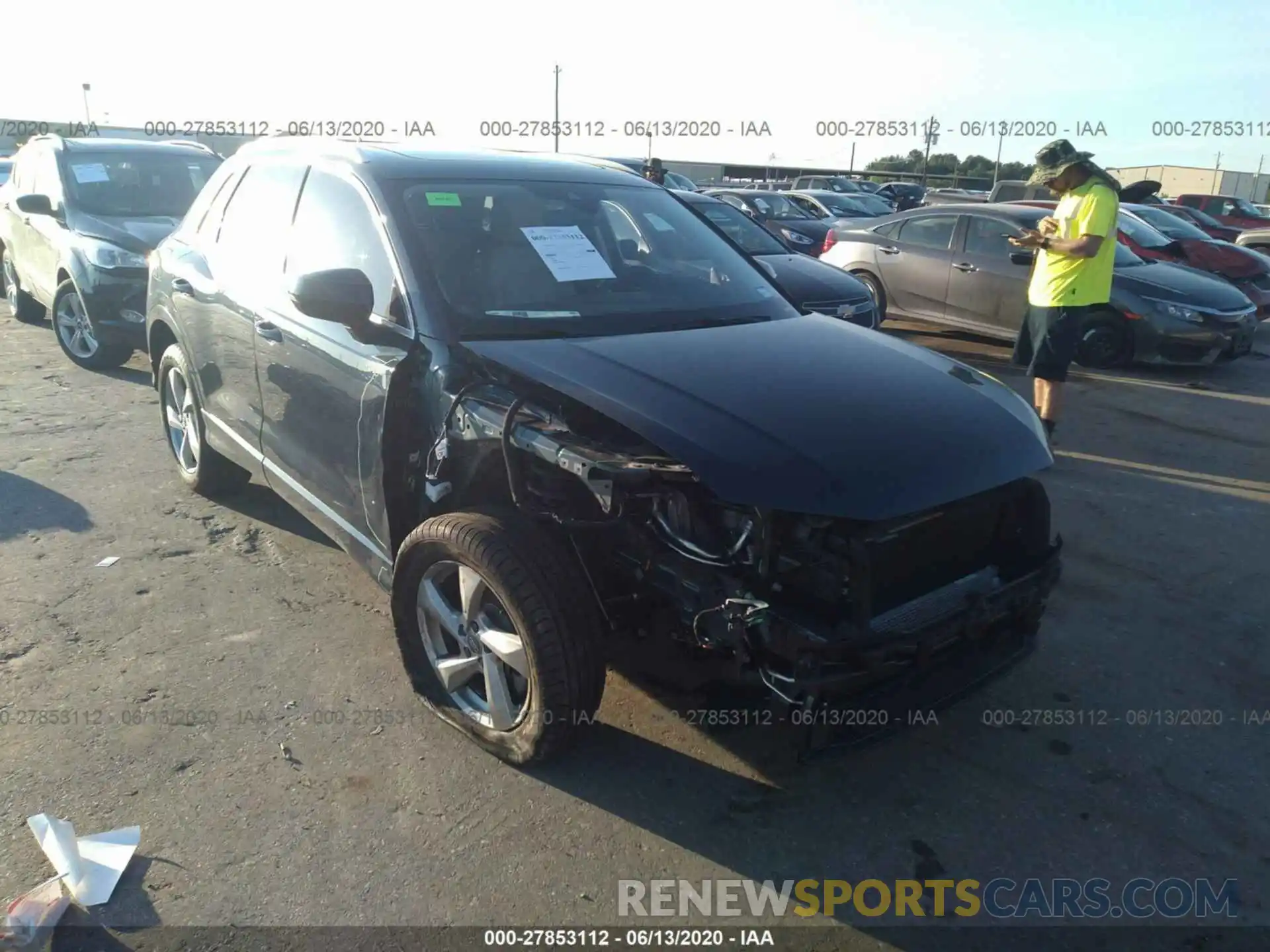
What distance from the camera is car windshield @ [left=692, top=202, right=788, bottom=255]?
8.86 m

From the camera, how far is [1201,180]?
167ft

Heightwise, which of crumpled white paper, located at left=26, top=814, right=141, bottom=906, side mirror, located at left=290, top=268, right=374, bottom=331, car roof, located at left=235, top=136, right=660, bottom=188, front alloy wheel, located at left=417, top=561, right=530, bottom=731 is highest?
car roof, located at left=235, top=136, right=660, bottom=188

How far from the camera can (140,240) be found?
7.83 m

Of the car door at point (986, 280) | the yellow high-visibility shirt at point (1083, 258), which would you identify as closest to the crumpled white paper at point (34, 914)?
the yellow high-visibility shirt at point (1083, 258)

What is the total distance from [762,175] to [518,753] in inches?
1778

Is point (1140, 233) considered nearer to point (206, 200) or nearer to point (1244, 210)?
point (206, 200)

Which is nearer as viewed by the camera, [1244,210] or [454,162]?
[454,162]

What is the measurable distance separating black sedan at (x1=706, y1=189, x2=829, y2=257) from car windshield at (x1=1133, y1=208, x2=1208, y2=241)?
4118mm

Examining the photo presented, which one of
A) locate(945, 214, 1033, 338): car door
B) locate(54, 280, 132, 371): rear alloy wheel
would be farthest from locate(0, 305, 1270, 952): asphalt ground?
locate(945, 214, 1033, 338): car door

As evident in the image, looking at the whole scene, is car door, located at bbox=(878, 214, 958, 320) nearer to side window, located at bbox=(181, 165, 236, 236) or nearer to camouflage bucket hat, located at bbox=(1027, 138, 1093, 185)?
camouflage bucket hat, located at bbox=(1027, 138, 1093, 185)

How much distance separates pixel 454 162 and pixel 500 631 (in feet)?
6.56

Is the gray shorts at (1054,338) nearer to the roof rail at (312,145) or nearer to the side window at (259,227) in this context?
the roof rail at (312,145)

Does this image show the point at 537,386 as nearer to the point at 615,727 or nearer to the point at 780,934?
the point at 615,727

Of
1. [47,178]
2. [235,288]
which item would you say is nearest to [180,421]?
[235,288]
